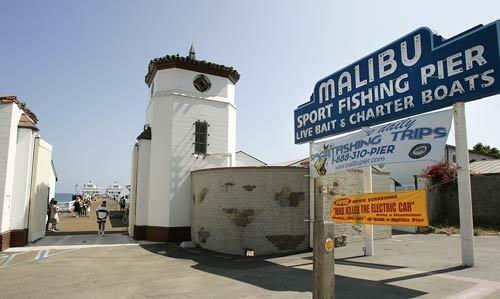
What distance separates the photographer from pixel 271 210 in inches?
493

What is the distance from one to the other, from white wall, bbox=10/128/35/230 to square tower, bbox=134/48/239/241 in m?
4.38

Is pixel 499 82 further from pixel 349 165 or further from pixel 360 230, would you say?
pixel 360 230

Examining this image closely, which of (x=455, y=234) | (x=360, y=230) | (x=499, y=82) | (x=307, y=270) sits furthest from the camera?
(x=455, y=234)

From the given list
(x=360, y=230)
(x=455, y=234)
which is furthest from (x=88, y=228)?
(x=455, y=234)

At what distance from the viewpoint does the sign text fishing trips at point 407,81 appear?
25.7 ft

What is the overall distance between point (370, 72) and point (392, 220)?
4.62 meters

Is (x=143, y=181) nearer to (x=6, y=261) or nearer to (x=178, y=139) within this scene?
(x=178, y=139)

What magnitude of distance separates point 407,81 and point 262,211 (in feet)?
20.8

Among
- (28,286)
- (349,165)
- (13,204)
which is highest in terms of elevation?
(349,165)

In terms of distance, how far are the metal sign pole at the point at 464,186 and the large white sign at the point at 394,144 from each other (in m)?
0.28

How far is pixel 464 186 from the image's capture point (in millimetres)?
8133

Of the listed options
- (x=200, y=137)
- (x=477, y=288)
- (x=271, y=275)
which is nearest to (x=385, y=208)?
(x=477, y=288)

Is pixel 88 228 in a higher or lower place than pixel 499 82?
lower

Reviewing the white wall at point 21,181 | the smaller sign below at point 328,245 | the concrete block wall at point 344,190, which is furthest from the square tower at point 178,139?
the smaller sign below at point 328,245
